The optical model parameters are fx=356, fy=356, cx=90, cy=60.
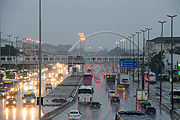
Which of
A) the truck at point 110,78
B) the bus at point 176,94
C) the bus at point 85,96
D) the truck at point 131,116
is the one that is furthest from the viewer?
the truck at point 110,78

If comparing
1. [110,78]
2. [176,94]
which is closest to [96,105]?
[176,94]

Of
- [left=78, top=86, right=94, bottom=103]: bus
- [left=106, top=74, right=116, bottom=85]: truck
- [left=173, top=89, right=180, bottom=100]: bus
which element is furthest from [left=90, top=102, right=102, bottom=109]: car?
[left=106, top=74, right=116, bottom=85]: truck

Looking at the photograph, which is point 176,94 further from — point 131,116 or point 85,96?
point 131,116

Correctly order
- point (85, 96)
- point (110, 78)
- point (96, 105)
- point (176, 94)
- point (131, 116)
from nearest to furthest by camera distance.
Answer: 1. point (131, 116)
2. point (96, 105)
3. point (85, 96)
4. point (176, 94)
5. point (110, 78)

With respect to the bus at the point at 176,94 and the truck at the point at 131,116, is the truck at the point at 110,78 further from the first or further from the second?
the truck at the point at 131,116

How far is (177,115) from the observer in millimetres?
39656

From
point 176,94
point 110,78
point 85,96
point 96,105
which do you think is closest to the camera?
point 96,105

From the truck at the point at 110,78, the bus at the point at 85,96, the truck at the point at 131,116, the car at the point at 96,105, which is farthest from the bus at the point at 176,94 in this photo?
the truck at the point at 110,78

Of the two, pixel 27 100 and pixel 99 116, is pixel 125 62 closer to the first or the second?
pixel 27 100

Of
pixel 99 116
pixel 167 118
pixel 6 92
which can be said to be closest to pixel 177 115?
Result: pixel 167 118

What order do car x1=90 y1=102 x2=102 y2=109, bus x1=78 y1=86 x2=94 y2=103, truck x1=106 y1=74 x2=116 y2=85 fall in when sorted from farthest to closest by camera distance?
truck x1=106 y1=74 x2=116 y2=85
bus x1=78 y1=86 x2=94 y2=103
car x1=90 y1=102 x2=102 y2=109

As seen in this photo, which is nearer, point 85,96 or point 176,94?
point 85,96

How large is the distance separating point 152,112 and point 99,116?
7076mm

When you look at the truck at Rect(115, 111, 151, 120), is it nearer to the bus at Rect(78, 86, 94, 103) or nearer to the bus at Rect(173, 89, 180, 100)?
the bus at Rect(78, 86, 94, 103)
